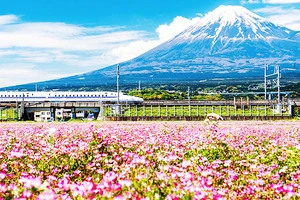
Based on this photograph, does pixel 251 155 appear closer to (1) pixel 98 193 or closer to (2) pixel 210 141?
(2) pixel 210 141

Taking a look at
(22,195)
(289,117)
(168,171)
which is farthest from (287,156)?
(289,117)

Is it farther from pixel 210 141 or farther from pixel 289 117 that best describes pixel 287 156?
pixel 289 117

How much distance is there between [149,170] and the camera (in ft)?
17.2

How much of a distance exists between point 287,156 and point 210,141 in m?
2.02

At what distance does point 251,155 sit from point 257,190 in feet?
14.0

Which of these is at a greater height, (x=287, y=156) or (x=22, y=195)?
(x=22, y=195)

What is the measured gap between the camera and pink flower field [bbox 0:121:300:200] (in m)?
3.96

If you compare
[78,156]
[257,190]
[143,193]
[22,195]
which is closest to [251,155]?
[78,156]

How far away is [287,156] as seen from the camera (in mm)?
8570

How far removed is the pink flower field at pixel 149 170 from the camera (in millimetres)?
3957

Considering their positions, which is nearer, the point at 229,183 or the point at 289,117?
the point at 229,183

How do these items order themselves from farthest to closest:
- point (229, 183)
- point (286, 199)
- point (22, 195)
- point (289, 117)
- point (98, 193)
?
1. point (289, 117)
2. point (229, 183)
3. point (286, 199)
4. point (98, 193)
5. point (22, 195)

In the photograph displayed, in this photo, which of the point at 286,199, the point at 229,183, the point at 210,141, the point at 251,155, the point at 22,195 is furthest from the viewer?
the point at 210,141

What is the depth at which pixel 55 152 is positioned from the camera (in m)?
8.64
